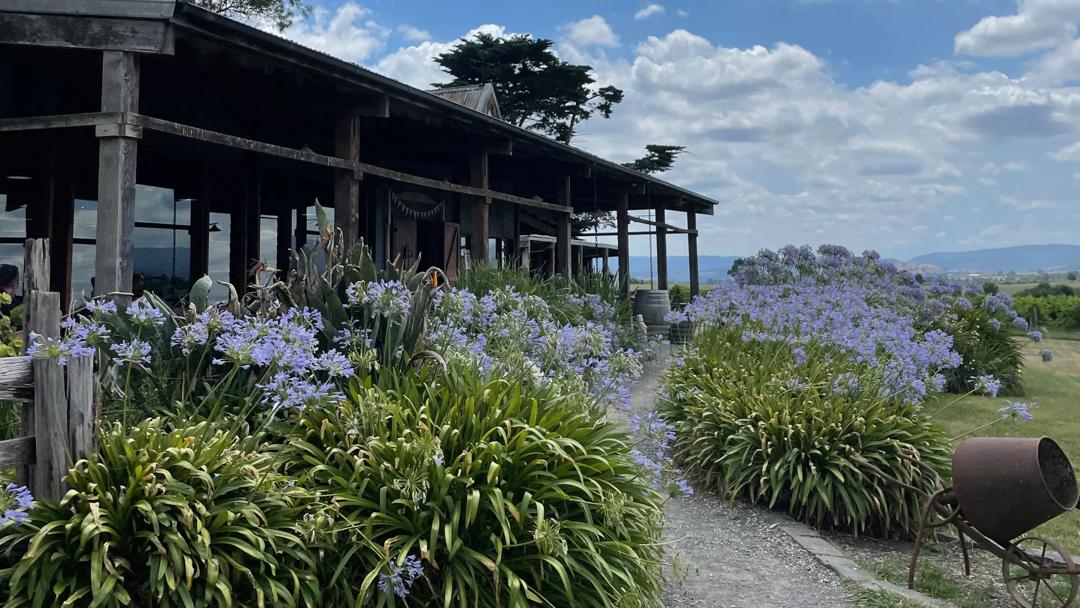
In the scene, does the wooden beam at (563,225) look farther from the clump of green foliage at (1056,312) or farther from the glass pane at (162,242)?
the clump of green foliage at (1056,312)

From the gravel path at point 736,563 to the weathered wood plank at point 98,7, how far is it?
4.69 m

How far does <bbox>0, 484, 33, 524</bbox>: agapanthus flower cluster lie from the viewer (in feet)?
7.30

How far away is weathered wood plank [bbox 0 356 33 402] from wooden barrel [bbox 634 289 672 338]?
43.3ft

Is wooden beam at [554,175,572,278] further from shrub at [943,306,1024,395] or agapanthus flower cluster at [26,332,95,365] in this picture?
agapanthus flower cluster at [26,332,95,365]

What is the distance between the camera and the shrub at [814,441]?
545 cm

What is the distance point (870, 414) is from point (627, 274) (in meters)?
8.41

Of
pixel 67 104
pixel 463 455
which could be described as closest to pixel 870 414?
pixel 463 455

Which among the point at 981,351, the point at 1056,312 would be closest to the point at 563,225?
the point at 981,351

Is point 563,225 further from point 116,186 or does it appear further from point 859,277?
point 116,186

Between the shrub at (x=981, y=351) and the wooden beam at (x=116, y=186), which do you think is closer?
the wooden beam at (x=116, y=186)

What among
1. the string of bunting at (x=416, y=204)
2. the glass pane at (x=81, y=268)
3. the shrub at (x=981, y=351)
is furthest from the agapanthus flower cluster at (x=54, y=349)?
the shrub at (x=981, y=351)

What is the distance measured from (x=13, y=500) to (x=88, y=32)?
170 inches

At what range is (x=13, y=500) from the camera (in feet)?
7.53

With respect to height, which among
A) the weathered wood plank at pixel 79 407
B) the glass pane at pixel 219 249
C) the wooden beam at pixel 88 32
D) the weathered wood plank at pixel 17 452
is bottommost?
the weathered wood plank at pixel 17 452
